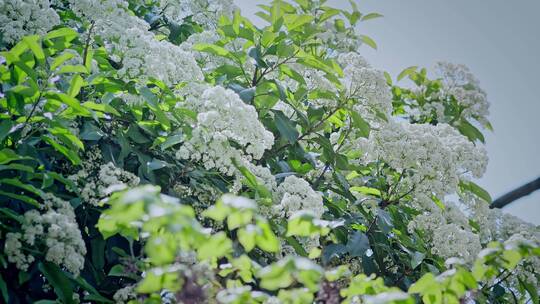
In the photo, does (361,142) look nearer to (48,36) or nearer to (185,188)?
(185,188)

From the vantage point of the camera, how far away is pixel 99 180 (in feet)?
10.3

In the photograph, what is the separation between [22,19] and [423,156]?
244 cm

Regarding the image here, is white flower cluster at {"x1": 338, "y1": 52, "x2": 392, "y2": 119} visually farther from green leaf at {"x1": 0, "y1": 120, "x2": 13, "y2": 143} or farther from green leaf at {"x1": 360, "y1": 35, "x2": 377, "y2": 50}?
green leaf at {"x1": 0, "y1": 120, "x2": 13, "y2": 143}

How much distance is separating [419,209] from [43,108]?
2.35m

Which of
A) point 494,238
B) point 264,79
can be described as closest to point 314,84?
point 264,79

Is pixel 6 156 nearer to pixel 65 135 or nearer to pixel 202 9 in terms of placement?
pixel 65 135

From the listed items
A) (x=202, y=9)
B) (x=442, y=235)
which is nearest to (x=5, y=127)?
(x=442, y=235)

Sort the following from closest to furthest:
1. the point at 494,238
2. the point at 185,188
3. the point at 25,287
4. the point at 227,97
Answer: the point at 25,287, the point at 227,97, the point at 185,188, the point at 494,238

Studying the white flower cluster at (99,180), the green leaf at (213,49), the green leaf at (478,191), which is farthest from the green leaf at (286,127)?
the green leaf at (478,191)

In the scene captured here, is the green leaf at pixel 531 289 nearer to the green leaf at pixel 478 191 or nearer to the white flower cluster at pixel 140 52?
the green leaf at pixel 478 191

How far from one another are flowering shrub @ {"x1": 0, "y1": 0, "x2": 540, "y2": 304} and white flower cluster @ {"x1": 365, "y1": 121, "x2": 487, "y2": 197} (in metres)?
0.01

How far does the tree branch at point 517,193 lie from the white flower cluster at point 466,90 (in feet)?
2.52

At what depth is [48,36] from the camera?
132 inches

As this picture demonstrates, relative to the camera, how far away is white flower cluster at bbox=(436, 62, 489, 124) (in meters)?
5.91
